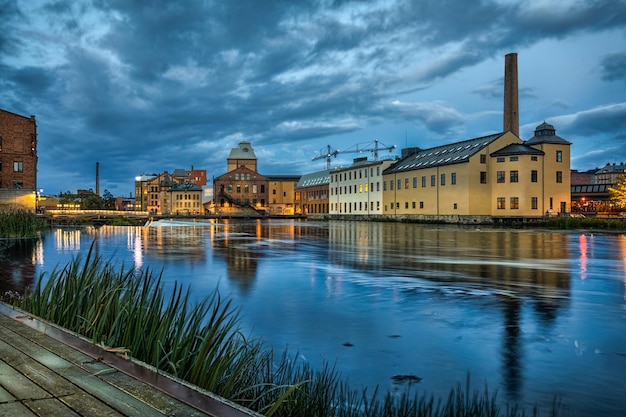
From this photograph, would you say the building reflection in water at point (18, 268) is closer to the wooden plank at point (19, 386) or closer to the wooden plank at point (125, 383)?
the wooden plank at point (125, 383)

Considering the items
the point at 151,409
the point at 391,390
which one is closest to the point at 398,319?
the point at 391,390

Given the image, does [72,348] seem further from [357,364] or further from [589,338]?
[589,338]

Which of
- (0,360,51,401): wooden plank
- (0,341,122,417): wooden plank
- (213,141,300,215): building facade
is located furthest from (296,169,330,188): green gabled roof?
(0,360,51,401): wooden plank

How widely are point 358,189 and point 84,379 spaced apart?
99067 mm

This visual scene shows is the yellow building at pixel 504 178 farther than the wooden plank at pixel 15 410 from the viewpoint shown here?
Yes

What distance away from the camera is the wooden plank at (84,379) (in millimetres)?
3306

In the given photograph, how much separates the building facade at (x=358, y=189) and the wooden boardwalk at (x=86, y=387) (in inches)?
3511

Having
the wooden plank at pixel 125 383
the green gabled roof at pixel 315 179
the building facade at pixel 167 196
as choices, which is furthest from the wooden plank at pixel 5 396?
the building facade at pixel 167 196

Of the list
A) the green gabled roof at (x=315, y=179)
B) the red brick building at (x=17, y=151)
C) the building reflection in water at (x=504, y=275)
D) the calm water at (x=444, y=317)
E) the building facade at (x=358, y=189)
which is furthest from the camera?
the green gabled roof at (x=315, y=179)

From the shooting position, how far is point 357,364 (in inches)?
274

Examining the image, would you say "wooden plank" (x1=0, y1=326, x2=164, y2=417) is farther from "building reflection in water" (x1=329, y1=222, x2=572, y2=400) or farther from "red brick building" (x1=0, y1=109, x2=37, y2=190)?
"red brick building" (x1=0, y1=109, x2=37, y2=190)

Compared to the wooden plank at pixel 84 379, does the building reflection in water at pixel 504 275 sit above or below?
below

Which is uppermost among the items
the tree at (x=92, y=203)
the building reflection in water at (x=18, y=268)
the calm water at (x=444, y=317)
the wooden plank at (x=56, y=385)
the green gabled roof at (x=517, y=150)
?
the green gabled roof at (x=517, y=150)

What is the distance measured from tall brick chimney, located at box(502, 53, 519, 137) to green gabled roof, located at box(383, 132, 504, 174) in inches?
398
